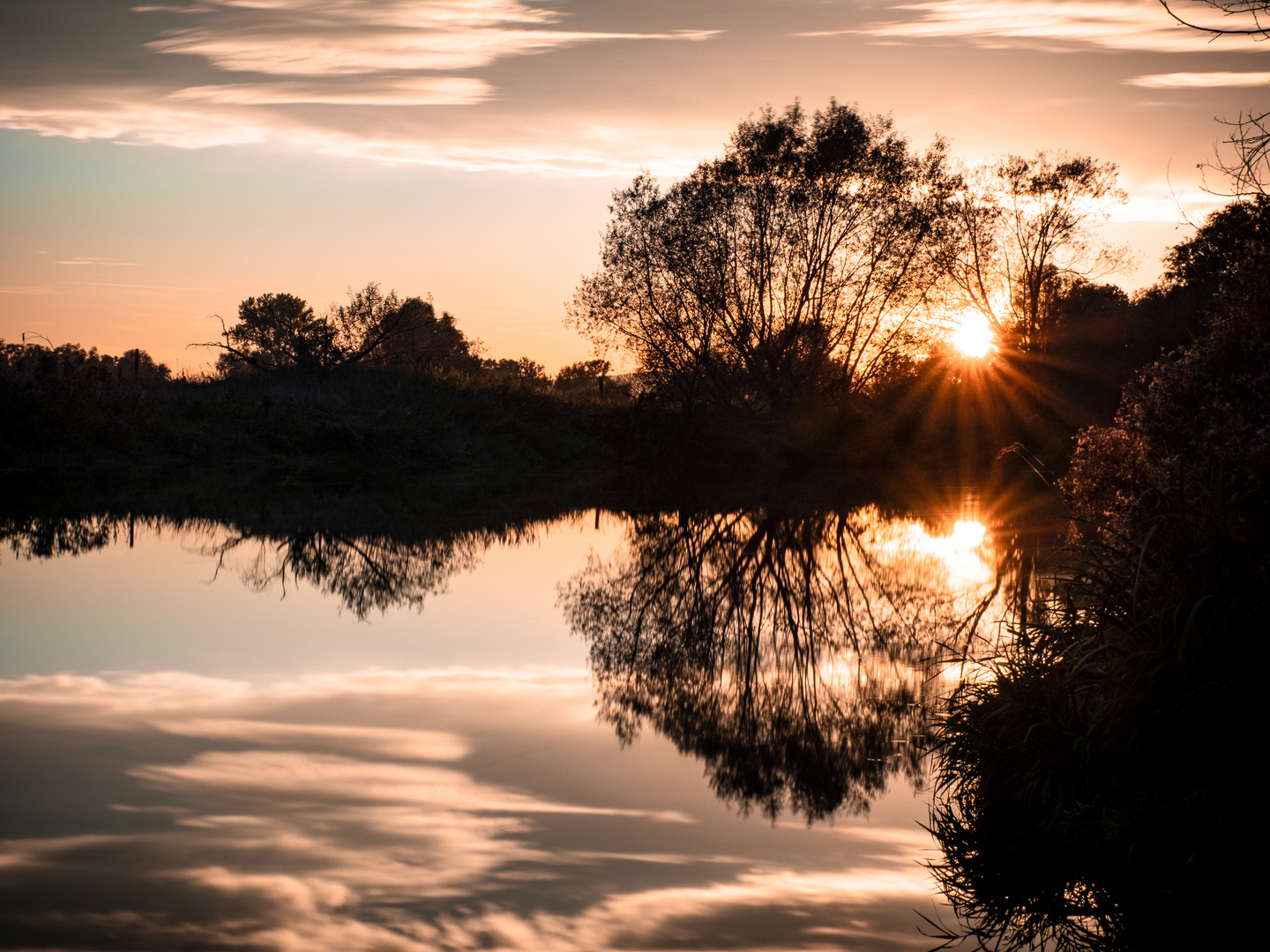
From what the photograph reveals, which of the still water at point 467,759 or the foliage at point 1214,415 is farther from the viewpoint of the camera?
the foliage at point 1214,415

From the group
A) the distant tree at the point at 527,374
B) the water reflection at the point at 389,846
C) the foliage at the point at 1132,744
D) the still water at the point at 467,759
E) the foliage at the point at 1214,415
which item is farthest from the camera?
the distant tree at the point at 527,374

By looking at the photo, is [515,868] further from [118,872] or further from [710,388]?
[710,388]

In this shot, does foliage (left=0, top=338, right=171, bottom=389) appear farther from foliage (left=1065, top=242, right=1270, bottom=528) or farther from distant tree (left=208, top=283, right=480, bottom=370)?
foliage (left=1065, top=242, right=1270, bottom=528)

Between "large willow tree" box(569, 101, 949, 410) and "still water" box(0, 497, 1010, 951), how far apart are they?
1083 inches

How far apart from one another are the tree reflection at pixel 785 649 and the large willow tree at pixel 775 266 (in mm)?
23495

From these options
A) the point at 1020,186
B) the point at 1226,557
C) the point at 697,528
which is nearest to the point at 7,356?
the point at 697,528

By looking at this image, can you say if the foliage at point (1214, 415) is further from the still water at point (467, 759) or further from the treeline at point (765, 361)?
the treeline at point (765, 361)

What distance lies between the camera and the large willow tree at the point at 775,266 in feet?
124

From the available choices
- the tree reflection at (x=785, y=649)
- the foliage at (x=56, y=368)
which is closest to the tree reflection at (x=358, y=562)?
the tree reflection at (x=785, y=649)

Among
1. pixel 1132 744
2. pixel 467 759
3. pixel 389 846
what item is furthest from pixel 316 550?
pixel 1132 744

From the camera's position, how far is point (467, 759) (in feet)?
19.6

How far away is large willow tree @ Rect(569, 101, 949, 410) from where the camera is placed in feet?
124

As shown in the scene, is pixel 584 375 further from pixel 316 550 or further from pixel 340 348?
pixel 316 550

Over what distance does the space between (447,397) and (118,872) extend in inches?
1312
